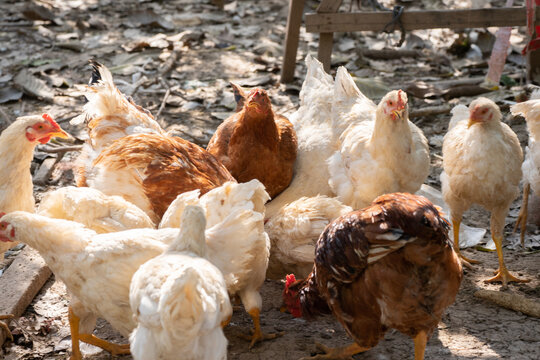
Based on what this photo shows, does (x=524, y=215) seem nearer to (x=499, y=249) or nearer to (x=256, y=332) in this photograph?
(x=499, y=249)

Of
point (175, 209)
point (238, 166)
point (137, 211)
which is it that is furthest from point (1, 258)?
point (238, 166)

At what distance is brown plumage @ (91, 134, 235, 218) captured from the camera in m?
3.75

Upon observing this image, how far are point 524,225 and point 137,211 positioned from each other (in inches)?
112

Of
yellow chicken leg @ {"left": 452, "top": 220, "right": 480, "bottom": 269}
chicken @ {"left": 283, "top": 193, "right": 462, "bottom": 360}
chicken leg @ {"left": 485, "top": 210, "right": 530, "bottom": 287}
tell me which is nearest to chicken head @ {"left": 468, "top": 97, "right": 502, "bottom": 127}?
chicken leg @ {"left": 485, "top": 210, "right": 530, "bottom": 287}

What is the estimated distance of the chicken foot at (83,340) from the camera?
3.12 meters

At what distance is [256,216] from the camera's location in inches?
124

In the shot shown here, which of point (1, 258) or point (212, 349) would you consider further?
point (1, 258)

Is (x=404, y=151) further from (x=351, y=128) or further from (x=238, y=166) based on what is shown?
(x=238, y=166)

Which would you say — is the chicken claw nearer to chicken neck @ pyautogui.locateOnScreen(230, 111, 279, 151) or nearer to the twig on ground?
the twig on ground

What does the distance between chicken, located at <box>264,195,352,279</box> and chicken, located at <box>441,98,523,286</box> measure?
830 mm

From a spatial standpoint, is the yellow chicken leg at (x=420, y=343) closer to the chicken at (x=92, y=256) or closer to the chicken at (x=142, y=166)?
the chicken at (x=92, y=256)

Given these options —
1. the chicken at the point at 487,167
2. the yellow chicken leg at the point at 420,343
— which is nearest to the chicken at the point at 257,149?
the chicken at the point at 487,167

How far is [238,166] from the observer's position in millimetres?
4367

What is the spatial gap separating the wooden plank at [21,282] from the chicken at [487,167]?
277 cm
